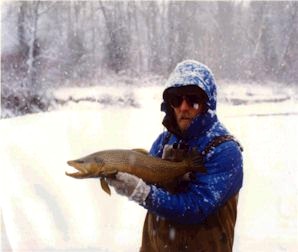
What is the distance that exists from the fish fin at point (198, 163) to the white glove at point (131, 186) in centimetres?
11

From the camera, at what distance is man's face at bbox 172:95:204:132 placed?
48.2 inches

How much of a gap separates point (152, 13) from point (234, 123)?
0.34m

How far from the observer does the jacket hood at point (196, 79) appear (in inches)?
47.2

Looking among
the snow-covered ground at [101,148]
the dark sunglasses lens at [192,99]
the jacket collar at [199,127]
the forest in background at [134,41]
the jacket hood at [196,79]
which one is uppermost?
the forest in background at [134,41]

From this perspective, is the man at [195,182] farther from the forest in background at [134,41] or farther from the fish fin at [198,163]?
the forest in background at [134,41]

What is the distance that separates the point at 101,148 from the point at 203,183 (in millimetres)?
283

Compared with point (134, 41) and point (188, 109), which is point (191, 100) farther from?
point (134, 41)

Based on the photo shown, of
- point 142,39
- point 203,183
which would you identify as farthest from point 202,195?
point 142,39

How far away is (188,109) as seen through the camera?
1.23 meters

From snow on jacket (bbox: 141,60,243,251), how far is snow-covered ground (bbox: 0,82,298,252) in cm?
13

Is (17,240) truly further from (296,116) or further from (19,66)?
(296,116)

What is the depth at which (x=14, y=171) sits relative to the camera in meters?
1.43

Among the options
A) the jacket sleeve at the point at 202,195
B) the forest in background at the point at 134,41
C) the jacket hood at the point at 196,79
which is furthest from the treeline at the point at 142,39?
the jacket sleeve at the point at 202,195

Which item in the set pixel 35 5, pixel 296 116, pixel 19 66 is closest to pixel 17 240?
pixel 19 66
